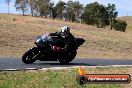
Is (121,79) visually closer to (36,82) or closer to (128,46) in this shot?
(36,82)

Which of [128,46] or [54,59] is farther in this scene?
[128,46]

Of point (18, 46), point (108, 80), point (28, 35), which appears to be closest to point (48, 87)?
point (108, 80)

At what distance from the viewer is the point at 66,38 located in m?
18.2

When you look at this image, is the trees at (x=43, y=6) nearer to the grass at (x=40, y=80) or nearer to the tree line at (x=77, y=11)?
the tree line at (x=77, y=11)

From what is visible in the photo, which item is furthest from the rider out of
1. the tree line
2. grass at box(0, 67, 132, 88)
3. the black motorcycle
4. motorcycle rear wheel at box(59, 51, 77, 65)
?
the tree line

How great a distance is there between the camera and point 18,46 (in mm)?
32625


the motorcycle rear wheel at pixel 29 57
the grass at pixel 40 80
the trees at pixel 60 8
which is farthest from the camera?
the trees at pixel 60 8

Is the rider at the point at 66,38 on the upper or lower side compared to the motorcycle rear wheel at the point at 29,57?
upper

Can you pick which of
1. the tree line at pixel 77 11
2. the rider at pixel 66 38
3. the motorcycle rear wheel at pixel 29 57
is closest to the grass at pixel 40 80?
the motorcycle rear wheel at pixel 29 57

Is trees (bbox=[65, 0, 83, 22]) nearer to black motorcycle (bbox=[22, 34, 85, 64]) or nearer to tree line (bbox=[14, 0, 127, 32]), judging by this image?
tree line (bbox=[14, 0, 127, 32])

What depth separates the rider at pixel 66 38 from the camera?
1809cm

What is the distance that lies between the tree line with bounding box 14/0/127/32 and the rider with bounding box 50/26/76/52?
82.3 m

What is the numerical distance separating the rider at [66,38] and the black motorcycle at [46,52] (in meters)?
0.16

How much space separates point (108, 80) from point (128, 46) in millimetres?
36232
